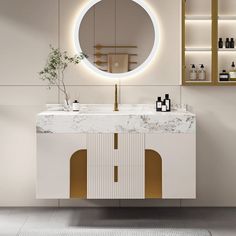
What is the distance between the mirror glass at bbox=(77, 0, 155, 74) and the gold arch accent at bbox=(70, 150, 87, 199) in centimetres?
96

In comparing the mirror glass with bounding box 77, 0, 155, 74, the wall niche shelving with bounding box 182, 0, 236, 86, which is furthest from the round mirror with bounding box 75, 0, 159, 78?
the wall niche shelving with bounding box 182, 0, 236, 86

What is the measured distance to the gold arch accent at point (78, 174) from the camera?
4254mm

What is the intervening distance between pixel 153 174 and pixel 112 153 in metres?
0.37

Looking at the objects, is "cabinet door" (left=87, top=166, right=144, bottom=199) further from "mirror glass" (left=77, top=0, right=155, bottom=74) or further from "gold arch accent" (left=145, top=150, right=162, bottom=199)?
"mirror glass" (left=77, top=0, right=155, bottom=74)

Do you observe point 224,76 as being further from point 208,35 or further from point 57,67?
point 57,67

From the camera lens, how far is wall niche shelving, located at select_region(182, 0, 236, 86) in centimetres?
471

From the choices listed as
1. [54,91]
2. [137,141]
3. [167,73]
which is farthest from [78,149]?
[167,73]

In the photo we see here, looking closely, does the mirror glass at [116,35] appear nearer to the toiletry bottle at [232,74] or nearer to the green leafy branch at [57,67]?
the green leafy branch at [57,67]

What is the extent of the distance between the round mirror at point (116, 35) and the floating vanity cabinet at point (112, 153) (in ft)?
2.45

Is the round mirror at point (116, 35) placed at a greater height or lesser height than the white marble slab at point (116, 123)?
greater

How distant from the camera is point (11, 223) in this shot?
438 centimetres

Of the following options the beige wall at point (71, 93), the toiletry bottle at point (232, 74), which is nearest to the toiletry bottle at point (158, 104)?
the beige wall at point (71, 93)

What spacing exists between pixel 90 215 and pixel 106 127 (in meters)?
0.89

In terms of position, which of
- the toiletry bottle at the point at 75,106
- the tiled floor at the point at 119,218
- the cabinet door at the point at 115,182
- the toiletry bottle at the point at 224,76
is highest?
the toiletry bottle at the point at 224,76
